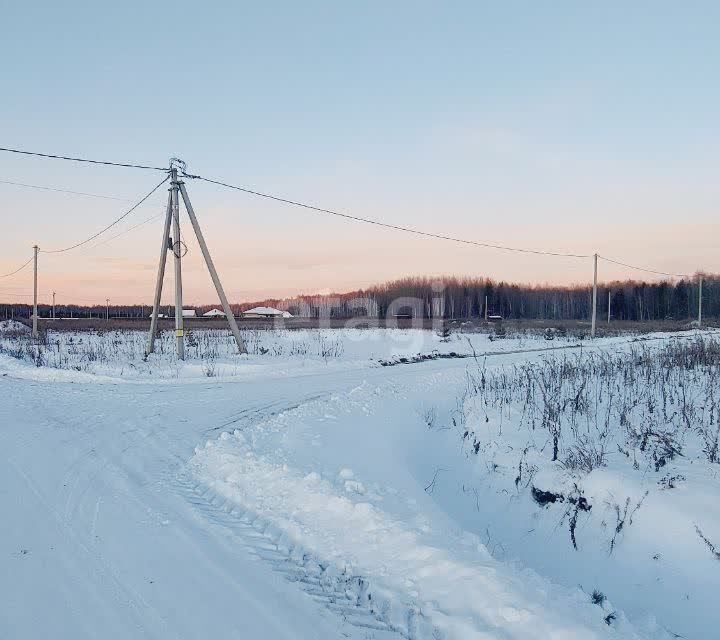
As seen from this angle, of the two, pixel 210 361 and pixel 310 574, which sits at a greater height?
pixel 210 361

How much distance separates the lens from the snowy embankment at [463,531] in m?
3.19

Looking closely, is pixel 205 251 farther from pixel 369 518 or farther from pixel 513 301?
pixel 513 301

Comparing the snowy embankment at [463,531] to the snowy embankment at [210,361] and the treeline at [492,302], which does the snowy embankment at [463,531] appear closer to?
the snowy embankment at [210,361]

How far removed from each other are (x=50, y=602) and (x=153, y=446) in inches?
160

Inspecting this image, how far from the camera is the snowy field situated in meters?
3.16

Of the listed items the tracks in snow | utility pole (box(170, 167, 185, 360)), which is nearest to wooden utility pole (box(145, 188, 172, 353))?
utility pole (box(170, 167, 185, 360))

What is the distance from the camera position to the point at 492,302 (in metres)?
108

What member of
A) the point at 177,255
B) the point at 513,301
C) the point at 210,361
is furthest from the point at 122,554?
the point at 513,301

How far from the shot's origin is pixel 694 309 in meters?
88.6

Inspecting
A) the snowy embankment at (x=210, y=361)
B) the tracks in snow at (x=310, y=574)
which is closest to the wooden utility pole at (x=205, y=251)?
the snowy embankment at (x=210, y=361)

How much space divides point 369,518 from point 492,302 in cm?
10663

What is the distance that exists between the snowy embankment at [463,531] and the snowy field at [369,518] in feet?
0.07

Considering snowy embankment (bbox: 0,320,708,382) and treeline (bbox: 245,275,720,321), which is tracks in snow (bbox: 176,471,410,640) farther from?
treeline (bbox: 245,275,720,321)

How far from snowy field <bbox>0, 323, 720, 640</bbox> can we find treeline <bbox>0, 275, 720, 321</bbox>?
266 feet
